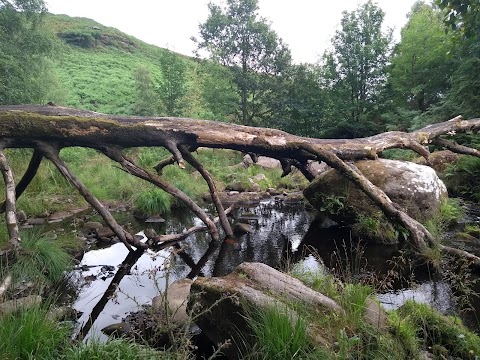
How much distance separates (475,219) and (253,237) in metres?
5.10

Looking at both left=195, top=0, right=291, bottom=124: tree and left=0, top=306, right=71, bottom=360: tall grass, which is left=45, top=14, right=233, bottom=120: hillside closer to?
left=195, top=0, right=291, bottom=124: tree

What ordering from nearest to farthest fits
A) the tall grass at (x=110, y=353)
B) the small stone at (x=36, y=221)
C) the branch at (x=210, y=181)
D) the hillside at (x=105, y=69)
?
the tall grass at (x=110, y=353), the branch at (x=210, y=181), the small stone at (x=36, y=221), the hillside at (x=105, y=69)

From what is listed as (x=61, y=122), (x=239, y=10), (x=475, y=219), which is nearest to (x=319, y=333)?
(x=61, y=122)

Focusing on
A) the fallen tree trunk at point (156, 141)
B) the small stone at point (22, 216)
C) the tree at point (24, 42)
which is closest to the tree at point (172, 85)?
the tree at point (24, 42)

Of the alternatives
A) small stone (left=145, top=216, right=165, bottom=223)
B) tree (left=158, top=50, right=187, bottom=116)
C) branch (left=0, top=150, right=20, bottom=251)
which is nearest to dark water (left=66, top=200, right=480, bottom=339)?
small stone (left=145, top=216, right=165, bottom=223)

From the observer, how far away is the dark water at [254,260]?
171 inches

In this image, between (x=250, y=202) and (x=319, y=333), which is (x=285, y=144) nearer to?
(x=319, y=333)

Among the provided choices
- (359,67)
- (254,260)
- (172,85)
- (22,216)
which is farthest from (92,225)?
(359,67)

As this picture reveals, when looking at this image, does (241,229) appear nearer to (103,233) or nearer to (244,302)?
(103,233)

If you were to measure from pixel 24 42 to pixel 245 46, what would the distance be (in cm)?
1142

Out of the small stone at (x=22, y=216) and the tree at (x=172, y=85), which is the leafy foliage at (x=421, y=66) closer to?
the tree at (x=172, y=85)

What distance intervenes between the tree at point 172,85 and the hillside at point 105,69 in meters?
0.53

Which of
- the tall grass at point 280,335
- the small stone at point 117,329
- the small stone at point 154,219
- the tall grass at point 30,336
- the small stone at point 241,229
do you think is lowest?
the small stone at point 154,219

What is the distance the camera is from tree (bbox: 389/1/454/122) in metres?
17.3
